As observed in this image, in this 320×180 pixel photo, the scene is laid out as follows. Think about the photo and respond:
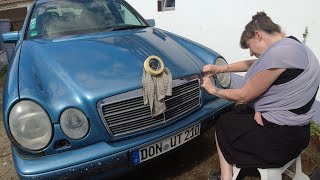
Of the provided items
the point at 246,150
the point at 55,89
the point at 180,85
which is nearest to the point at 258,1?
the point at 180,85

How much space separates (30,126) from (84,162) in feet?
1.38

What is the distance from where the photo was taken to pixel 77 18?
341 centimetres

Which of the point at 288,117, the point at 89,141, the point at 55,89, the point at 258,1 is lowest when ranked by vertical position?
the point at 89,141

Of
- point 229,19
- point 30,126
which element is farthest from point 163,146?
point 229,19

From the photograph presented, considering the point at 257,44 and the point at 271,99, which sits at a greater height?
the point at 257,44

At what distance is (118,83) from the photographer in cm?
221

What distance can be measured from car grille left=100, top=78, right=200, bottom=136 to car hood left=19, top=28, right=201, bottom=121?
94mm

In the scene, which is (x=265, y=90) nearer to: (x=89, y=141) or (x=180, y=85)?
(x=180, y=85)

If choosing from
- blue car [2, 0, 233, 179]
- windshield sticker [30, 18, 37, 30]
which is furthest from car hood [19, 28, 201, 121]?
windshield sticker [30, 18, 37, 30]

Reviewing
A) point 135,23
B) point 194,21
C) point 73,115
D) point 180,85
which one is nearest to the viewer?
point 73,115

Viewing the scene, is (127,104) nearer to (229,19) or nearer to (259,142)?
(259,142)

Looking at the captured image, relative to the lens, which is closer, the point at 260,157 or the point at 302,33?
the point at 260,157

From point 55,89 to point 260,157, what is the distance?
151 centimetres

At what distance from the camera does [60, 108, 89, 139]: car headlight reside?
204cm
